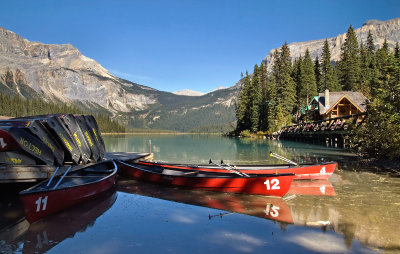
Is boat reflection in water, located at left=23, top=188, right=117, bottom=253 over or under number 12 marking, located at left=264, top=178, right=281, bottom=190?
under

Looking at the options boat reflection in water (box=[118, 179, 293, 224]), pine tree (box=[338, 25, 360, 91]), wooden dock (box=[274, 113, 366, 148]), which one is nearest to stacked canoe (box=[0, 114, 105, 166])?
boat reflection in water (box=[118, 179, 293, 224])

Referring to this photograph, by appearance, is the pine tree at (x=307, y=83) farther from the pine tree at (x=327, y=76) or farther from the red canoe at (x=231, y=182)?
the red canoe at (x=231, y=182)

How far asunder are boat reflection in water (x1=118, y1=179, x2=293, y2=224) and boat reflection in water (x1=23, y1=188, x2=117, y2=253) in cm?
244

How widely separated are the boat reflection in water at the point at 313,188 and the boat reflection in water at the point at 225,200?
6.38 feet

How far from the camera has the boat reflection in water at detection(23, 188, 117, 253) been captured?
702cm

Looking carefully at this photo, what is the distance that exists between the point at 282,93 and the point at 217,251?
199 ft

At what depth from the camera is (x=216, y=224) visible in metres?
8.40

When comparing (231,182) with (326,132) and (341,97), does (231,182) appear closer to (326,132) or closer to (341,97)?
(326,132)

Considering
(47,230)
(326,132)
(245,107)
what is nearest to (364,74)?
(245,107)

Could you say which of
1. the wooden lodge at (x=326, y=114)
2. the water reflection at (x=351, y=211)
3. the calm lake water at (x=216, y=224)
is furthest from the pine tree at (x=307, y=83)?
the calm lake water at (x=216, y=224)

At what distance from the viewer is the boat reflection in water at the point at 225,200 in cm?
945

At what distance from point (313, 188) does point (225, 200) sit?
4563 mm

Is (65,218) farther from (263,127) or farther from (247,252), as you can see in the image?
(263,127)

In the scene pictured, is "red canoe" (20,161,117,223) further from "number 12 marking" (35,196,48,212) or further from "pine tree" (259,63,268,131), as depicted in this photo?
"pine tree" (259,63,268,131)
